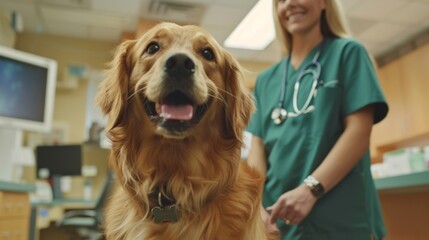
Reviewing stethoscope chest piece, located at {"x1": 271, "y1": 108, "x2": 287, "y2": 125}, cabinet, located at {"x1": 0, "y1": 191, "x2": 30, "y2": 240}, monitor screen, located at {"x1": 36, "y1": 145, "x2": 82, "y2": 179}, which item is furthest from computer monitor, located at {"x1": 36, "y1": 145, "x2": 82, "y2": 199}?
stethoscope chest piece, located at {"x1": 271, "y1": 108, "x2": 287, "y2": 125}

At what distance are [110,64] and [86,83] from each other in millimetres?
4704

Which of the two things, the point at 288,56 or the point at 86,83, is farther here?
the point at 86,83

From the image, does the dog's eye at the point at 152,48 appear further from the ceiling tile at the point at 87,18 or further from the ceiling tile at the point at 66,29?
the ceiling tile at the point at 66,29

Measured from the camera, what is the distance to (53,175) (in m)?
4.91

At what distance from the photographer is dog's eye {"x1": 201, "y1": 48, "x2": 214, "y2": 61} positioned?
52.4 inches

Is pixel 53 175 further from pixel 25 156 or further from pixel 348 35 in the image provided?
pixel 348 35

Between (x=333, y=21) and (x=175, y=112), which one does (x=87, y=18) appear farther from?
(x=175, y=112)

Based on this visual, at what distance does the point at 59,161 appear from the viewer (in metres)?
4.93

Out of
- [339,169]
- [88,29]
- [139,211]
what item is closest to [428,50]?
[88,29]

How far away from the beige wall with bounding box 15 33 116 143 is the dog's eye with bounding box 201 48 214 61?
4.65 meters

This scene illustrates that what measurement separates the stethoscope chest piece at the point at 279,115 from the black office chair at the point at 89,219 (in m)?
2.90

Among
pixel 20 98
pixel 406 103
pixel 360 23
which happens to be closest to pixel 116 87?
pixel 20 98

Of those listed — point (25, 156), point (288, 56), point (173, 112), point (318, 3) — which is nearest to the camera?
point (173, 112)

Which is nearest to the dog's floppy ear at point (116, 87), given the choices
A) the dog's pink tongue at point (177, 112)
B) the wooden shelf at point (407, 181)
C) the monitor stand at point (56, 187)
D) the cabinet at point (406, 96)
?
the dog's pink tongue at point (177, 112)
